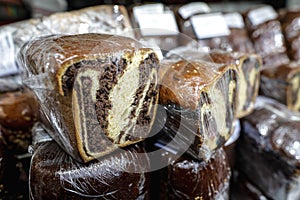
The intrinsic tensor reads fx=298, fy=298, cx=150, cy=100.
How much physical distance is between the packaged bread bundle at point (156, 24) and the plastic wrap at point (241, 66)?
31 cm

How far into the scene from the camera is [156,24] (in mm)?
1490

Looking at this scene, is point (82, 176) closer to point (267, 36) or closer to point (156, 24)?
point (156, 24)

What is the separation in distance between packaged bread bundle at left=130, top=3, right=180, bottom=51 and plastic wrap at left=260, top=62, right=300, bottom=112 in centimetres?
54

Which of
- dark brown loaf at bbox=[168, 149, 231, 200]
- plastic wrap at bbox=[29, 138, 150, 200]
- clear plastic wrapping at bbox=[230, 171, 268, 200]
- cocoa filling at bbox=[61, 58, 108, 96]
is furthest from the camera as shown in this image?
clear plastic wrapping at bbox=[230, 171, 268, 200]

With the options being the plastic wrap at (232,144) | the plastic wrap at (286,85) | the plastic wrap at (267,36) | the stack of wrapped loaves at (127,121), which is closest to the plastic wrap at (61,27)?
the stack of wrapped loaves at (127,121)

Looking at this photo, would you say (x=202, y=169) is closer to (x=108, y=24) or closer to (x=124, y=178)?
(x=124, y=178)

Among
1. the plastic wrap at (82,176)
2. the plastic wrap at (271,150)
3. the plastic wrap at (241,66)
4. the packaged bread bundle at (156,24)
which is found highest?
the packaged bread bundle at (156,24)

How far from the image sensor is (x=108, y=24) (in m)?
1.19

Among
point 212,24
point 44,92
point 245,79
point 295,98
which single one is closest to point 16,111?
point 44,92

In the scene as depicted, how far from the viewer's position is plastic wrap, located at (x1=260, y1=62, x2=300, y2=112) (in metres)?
1.50

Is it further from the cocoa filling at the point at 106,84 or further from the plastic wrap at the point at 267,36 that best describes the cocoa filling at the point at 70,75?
the plastic wrap at the point at 267,36

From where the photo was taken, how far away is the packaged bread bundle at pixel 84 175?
0.78 meters

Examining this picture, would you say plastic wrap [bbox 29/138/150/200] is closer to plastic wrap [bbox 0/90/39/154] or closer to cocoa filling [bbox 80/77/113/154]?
cocoa filling [bbox 80/77/113/154]

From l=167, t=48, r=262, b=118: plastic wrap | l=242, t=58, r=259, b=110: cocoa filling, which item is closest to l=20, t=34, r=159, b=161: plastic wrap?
l=167, t=48, r=262, b=118: plastic wrap
